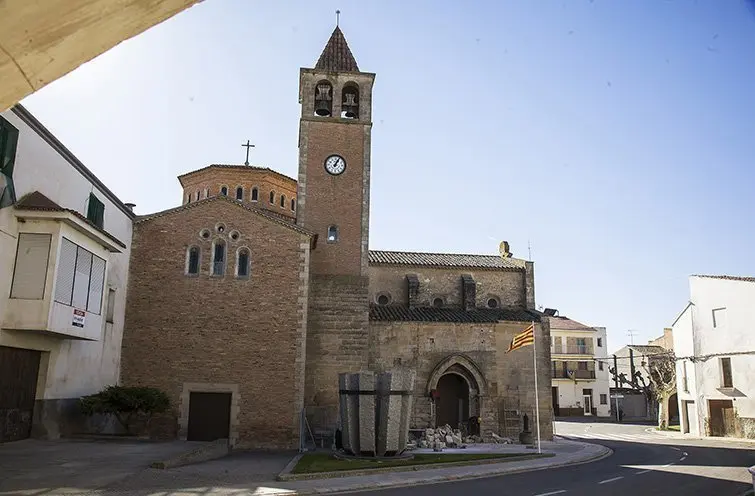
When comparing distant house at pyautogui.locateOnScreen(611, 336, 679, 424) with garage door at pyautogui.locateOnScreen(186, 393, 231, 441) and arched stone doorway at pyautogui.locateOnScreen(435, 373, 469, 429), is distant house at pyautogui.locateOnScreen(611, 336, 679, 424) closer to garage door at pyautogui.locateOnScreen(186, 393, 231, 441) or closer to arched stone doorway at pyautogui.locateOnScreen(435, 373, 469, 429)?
arched stone doorway at pyautogui.locateOnScreen(435, 373, 469, 429)

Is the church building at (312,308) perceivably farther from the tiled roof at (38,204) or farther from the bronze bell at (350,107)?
the tiled roof at (38,204)

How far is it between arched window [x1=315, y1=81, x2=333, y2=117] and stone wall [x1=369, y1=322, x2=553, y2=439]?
11649mm

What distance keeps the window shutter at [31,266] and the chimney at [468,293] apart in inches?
907

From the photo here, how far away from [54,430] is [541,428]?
23.2 meters

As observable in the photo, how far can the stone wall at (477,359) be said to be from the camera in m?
31.3

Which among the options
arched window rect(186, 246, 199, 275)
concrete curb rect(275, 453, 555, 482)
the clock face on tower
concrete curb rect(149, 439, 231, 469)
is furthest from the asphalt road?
the clock face on tower

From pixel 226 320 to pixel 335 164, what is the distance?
33.8 feet

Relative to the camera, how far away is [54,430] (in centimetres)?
2009

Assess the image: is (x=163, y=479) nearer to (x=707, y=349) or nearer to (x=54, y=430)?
(x=54, y=430)

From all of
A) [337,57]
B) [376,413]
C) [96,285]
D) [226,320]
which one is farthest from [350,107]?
[376,413]

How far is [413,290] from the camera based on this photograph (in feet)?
116

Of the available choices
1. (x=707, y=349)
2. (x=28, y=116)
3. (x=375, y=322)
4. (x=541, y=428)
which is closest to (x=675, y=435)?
(x=707, y=349)

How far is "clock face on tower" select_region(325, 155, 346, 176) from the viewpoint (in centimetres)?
3169

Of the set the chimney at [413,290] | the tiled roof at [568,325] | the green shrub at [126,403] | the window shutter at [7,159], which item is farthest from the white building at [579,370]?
the window shutter at [7,159]
